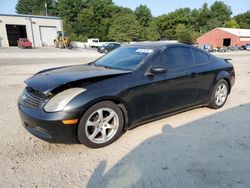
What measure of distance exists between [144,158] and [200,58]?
2573 millimetres

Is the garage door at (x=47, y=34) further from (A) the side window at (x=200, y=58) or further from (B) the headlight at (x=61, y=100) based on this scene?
(B) the headlight at (x=61, y=100)

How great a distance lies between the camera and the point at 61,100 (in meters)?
2.95

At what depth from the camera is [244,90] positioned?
272 inches

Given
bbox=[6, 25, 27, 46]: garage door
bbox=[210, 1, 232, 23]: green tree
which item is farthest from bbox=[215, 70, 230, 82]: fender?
bbox=[210, 1, 232, 23]: green tree

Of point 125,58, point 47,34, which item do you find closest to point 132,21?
point 47,34

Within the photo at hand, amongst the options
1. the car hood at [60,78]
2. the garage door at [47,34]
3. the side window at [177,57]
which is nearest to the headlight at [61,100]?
the car hood at [60,78]

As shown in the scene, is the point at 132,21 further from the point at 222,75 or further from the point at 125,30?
the point at 222,75

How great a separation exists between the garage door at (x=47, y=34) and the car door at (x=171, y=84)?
1660 inches

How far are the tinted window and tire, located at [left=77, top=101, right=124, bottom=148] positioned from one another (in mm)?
2121

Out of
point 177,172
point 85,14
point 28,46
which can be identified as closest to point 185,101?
point 177,172

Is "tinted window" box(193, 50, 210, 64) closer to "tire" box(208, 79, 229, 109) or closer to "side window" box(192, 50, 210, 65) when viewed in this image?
"side window" box(192, 50, 210, 65)

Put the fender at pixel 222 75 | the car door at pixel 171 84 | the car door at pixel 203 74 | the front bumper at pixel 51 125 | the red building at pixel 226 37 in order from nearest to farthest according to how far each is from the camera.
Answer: the front bumper at pixel 51 125 → the car door at pixel 171 84 → the car door at pixel 203 74 → the fender at pixel 222 75 → the red building at pixel 226 37

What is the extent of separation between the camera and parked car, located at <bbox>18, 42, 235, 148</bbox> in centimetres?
298

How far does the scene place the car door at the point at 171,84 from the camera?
146 inches
